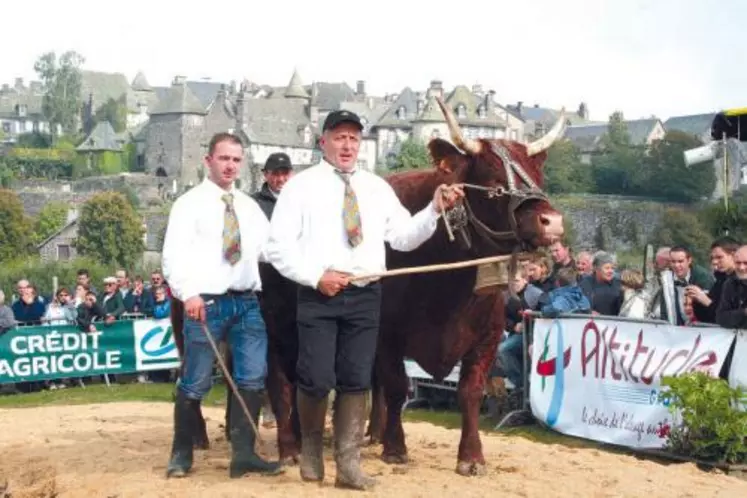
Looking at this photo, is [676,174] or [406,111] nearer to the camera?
[676,174]

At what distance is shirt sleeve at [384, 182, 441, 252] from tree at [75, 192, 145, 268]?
8990cm

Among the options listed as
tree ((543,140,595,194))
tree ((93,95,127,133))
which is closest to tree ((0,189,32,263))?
tree ((543,140,595,194))

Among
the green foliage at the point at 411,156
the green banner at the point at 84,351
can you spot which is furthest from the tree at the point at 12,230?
the green banner at the point at 84,351

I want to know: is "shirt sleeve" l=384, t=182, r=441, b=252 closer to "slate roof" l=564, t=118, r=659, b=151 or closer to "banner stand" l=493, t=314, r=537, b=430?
"banner stand" l=493, t=314, r=537, b=430

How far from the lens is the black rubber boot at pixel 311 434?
328 inches

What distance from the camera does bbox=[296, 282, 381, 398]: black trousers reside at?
8.13 meters

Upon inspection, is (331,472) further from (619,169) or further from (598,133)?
(598,133)

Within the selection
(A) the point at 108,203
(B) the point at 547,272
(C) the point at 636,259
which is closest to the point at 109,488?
(B) the point at 547,272

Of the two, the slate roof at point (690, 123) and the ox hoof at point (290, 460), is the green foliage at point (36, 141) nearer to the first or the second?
the slate roof at point (690, 123)

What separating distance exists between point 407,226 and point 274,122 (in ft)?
441

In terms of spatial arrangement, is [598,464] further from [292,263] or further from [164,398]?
[164,398]

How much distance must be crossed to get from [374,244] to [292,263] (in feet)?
1.95

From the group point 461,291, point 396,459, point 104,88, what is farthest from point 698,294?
point 104,88

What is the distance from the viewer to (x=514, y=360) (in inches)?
566
